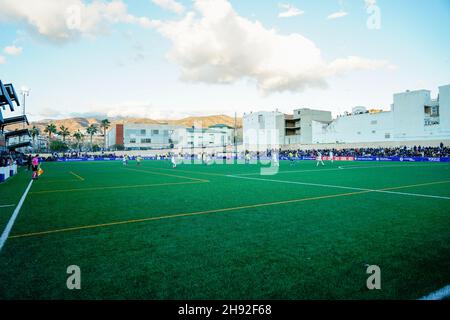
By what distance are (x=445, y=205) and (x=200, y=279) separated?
32.0 feet

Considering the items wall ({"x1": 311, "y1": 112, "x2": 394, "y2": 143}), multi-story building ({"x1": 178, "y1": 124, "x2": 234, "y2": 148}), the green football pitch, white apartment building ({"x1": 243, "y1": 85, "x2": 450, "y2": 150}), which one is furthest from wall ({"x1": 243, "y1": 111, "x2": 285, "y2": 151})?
the green football pitch

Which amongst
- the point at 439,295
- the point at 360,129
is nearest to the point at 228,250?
the point at 439,295

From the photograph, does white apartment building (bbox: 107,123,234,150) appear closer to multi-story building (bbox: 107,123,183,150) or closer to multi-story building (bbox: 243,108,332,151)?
multi-story building (bbox: 107,123,183,150)

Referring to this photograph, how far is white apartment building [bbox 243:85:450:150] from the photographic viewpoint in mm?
52625

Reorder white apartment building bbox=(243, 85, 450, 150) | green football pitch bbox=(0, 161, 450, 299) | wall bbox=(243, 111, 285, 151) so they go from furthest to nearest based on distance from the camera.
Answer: wall bbox=(243, 111, 285, 151)
white apartment building bbox=(243, 85, 450, 150)
green football pitch bbox=(0, 161, 450, 299)

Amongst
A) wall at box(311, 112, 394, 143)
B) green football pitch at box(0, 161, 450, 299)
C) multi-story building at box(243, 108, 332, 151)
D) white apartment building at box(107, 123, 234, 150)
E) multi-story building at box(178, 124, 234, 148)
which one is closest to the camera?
green football pitch at box(0, 161, 450, 299)

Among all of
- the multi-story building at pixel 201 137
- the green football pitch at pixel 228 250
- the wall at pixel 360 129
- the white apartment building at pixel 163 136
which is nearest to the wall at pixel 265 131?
the wall at pixel 360 129

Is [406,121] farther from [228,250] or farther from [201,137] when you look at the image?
[201,137]

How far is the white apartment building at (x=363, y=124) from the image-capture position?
5262cm

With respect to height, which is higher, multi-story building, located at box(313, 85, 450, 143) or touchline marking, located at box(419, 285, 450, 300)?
multi-story building, located at box(313, 85, 450, 143)

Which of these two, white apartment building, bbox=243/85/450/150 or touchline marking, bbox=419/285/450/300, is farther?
white apartment building, bbox=243/85/450/150

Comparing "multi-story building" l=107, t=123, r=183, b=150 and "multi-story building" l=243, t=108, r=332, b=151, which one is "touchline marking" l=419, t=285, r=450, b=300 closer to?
"multi-story building" l=243, t=108, r=332, b=151

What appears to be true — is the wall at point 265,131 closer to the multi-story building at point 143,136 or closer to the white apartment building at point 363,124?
the white apartment building at point 363,124
